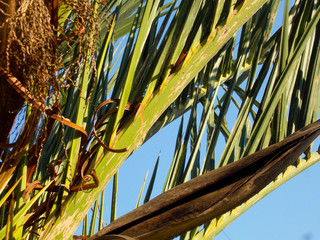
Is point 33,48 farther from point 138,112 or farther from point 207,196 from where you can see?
point 207,196

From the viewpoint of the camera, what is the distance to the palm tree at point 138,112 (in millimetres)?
567

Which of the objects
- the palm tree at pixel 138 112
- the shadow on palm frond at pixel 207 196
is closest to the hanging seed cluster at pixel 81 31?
the palm tree at pixel 138 112

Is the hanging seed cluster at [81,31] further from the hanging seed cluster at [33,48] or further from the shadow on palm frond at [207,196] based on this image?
the shadow on palm frond at [207,196]

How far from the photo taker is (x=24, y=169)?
68 centimetres

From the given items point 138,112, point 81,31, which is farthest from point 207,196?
point 81,31

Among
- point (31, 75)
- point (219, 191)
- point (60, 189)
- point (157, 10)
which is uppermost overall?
point (157, 10)

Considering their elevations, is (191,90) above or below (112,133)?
above

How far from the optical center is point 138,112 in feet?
2.36

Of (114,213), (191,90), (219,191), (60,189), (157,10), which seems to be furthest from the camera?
(191,90)

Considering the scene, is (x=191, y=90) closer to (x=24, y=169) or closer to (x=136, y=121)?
(x=136, y=121)

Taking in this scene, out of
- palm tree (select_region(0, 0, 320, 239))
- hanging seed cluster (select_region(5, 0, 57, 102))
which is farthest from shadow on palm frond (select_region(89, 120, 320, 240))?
hanging seed cluster (select_region(5, 0, 57, 102))

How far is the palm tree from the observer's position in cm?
57

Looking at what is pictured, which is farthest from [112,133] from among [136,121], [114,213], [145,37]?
[114,213]

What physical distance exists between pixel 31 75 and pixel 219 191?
29 centimetres
